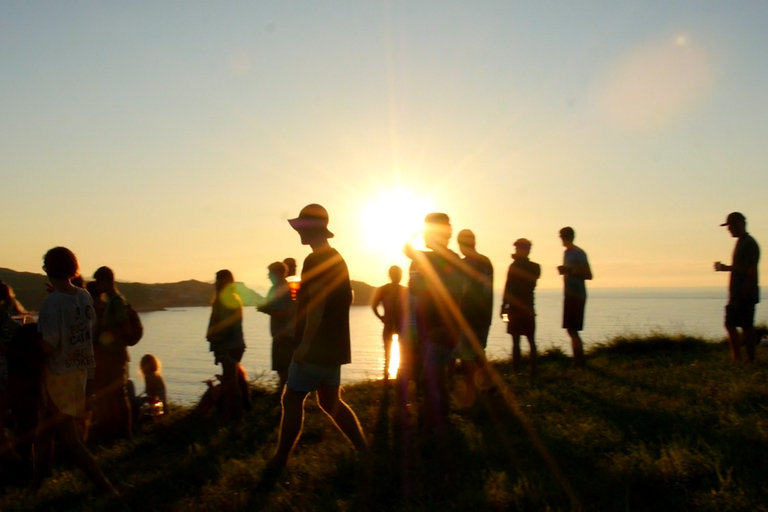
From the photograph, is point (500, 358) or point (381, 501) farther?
point (500, 358)

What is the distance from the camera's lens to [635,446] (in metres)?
5.84

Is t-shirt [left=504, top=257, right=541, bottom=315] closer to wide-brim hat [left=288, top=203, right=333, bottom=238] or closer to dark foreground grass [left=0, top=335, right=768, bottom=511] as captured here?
dark foreground grass [left=0, top=335, right=768, bottom=511]

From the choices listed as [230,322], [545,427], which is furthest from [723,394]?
[230,322]

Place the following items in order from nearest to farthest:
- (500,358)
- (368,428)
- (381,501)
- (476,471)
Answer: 1. (381,501)
2. (476,471)
3. (368,428)
4. (500,358)

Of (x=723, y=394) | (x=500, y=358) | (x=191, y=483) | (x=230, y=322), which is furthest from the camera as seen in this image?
(x=500, y=358)

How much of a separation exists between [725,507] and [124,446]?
617cm

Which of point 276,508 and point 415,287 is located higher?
point 415,287

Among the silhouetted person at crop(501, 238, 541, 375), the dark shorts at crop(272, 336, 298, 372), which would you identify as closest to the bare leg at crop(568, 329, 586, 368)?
the silhouetted person at crop(501, 238, 541, 375)

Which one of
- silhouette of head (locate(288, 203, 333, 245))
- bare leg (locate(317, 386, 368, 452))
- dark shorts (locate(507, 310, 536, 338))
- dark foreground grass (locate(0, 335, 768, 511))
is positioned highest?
silhouette of head (locate(288, 203, 333, 245))

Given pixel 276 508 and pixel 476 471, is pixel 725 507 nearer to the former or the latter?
pixel 476 471

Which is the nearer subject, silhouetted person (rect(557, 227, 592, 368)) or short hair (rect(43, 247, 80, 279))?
short hair (rect(43, 247, 80, 279))

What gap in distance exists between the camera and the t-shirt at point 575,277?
37.6 feet

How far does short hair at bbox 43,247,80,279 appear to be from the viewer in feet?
19.3

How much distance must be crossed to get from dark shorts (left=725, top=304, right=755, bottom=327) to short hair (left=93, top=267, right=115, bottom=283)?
7.49m
